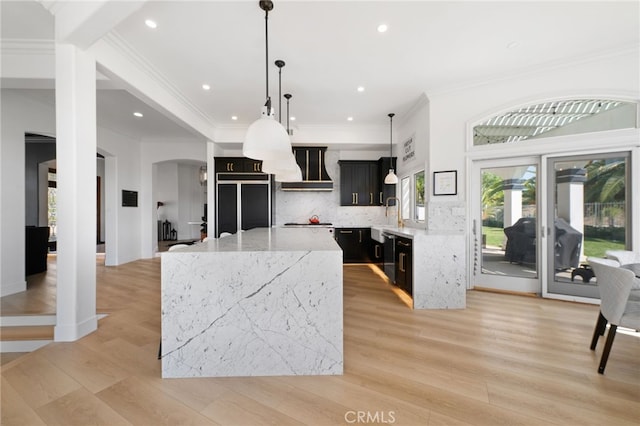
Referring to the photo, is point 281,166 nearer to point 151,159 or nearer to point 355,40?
point 355,40

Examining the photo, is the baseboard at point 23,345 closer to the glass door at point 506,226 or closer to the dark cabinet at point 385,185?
the glass door at point 506,226

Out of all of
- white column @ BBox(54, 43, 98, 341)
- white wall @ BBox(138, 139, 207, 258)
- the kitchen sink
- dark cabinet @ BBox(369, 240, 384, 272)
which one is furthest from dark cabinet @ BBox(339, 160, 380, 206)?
white column @ BBox(54, 43, 98, 341)

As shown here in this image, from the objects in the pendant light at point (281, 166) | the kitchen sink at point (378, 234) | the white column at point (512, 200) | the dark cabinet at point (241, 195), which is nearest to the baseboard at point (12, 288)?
the dark cabinet at point (241, 195)

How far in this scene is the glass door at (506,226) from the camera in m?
3.59

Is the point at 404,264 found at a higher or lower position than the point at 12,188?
lower

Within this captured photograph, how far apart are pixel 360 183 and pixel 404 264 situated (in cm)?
277

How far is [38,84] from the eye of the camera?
2.90 metres

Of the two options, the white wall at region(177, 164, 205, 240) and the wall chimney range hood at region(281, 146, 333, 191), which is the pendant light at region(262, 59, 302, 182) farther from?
the white wall at region(177, 164, 205, 240)

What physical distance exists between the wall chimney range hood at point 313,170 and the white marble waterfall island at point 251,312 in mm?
3959

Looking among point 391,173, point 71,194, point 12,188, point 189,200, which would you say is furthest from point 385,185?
point 189,200

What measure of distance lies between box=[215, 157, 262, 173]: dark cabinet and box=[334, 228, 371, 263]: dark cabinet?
236cm

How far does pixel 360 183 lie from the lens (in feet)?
19.3

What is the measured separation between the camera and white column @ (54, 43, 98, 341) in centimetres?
227

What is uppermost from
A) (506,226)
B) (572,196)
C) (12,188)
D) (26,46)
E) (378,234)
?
(26,46)
